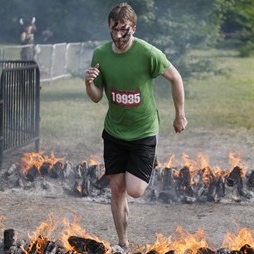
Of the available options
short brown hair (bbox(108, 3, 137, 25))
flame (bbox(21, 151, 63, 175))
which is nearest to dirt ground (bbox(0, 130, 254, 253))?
flame (bbox(21, 151, 63, 175))

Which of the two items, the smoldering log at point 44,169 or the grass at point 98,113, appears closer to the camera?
the smoldering log at point 44,169

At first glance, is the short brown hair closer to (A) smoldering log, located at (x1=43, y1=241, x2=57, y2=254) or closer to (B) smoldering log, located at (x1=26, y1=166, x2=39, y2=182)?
(A) smoldering log, located at (x1=43, y1=241, x2=57, y2=254)

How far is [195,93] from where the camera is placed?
18.3m

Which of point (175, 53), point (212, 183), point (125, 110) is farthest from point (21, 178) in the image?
point (175, 53)

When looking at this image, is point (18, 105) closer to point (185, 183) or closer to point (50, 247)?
point (185, 183)

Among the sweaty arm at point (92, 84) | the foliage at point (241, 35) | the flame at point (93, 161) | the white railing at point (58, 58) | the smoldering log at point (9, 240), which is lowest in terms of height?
the smoldering log at point (9, 240)

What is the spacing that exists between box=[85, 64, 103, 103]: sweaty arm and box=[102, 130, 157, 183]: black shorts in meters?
0.34

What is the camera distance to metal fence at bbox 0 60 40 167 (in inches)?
328

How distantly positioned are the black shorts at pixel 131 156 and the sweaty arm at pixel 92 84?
1.10ft

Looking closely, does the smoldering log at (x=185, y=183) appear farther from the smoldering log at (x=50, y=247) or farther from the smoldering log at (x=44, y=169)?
the smoldering log at (x=50, y=247)

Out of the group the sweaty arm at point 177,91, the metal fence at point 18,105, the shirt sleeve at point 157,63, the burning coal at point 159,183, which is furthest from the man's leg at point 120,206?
the metal fence at point 18,105

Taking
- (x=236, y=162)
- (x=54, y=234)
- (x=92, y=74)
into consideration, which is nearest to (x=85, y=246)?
(x=54, y=234)

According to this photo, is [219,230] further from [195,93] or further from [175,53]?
[195,93]

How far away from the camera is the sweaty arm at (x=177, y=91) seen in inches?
195
